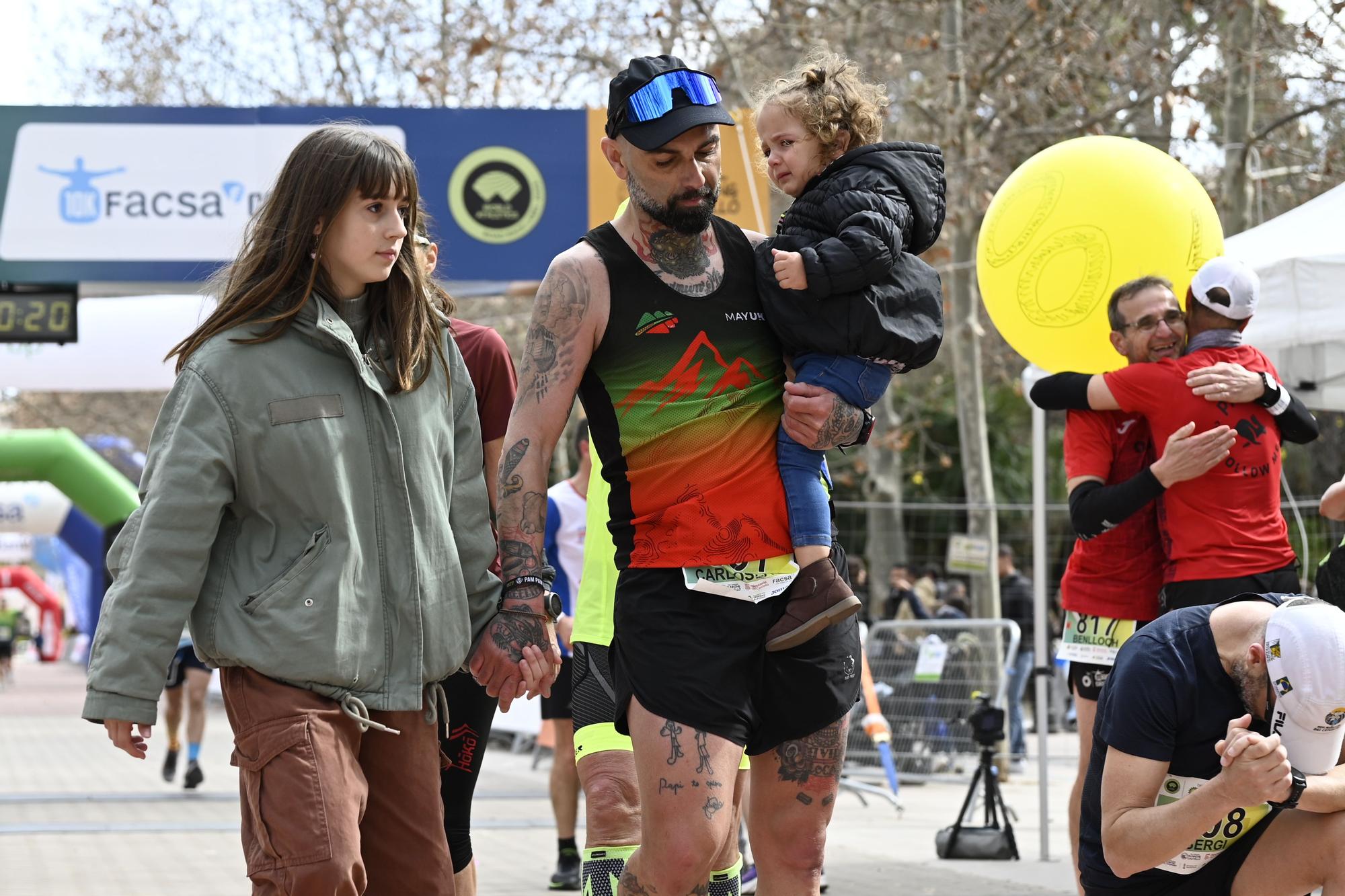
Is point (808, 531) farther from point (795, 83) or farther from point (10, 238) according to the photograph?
point (10, 238)

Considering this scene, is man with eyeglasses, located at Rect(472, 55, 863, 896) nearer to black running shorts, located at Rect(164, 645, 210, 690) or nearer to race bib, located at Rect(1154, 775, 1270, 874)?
race bib, located at Rect(1154, 775, 1270, 874)

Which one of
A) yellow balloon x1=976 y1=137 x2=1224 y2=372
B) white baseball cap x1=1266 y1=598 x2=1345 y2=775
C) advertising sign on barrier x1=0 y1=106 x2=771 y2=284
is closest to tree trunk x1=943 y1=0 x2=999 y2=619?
advertising sign on barrier x1=0 y1=106 x2=771 y2=284

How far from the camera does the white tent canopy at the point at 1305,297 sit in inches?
263

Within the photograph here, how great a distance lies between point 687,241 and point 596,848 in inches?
70.7

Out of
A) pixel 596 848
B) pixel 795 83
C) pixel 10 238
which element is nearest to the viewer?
pixel 795 83

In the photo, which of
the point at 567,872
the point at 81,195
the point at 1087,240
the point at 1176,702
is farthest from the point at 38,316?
the point at 1176,702

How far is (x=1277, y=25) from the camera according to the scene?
1487 centimetres

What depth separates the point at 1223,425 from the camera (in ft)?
18.0

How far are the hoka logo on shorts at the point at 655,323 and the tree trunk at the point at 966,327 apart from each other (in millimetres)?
12332

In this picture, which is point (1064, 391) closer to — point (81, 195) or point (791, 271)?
point (791, 271)

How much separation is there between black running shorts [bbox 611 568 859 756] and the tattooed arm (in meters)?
0.20

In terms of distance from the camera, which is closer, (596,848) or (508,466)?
(508,466)

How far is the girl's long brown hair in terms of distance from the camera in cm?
353

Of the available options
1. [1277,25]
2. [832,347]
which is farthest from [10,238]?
[1277,25]
